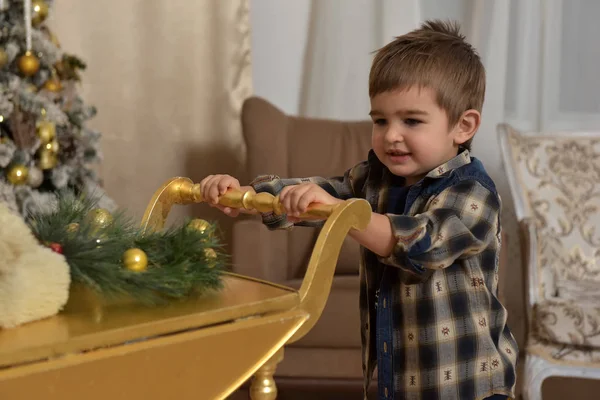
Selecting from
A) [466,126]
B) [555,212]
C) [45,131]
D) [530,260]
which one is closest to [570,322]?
[530,260]

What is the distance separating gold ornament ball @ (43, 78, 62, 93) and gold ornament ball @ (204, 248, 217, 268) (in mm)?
1910

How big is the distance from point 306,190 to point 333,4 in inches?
107

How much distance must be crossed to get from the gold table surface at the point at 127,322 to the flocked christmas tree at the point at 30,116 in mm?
1705

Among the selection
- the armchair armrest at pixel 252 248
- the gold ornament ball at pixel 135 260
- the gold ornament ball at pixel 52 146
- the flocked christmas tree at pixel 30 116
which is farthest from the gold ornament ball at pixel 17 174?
the gold ornament ball at pixel 135 260

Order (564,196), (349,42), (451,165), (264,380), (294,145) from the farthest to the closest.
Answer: (349,42) < (294,145) < (564,196) < (451,165) < (264,380)

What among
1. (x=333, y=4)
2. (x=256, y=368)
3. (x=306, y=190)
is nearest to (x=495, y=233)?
(x=306, y=190)

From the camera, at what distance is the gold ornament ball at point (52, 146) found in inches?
101

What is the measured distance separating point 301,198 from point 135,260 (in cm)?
23

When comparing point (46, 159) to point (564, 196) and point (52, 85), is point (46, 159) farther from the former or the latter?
point (564, 196)

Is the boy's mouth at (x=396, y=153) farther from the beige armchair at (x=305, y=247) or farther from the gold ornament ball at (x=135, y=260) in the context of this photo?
the beige armchair at (x=305, y=247)

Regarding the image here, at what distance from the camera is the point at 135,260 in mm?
868

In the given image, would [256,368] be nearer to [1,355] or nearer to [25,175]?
[1,355]

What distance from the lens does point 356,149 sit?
3172mm

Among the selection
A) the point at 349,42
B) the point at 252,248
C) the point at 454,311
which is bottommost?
the point at 252,248
